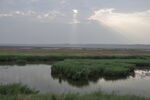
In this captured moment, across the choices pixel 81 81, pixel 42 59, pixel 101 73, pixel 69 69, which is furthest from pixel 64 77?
pixel 42 59

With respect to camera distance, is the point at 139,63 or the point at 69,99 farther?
the point at 139,63

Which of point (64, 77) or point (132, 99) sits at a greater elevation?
point (132, 99)

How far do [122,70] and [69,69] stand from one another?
248 inches

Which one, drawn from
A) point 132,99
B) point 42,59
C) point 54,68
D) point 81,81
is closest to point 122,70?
point 81,81

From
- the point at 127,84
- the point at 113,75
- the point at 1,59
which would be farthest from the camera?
the point at 1,59

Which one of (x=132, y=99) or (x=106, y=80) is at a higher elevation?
(x=132, y=99)

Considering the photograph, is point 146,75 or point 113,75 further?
point 146,75

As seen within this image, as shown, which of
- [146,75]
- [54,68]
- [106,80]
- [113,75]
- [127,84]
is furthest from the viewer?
[54,68]

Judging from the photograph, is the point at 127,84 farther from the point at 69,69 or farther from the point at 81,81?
the point at 69,69

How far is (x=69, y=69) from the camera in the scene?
23.2 m

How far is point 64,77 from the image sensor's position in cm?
2262

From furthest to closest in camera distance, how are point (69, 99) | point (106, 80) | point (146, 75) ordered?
point (146, 75)
point (106, 80)
point (69, 99)

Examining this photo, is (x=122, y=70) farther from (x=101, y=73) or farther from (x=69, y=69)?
(x=69, y=69)

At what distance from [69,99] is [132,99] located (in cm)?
307
